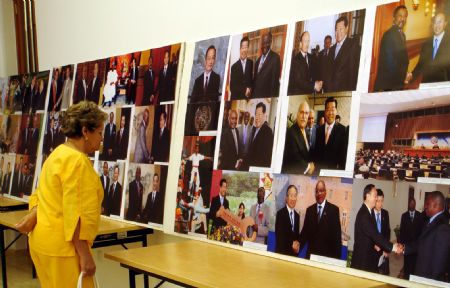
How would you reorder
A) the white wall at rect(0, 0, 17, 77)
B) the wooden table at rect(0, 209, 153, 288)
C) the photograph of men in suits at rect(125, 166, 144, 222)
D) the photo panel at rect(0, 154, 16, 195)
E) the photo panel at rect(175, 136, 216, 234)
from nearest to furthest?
the photo panel at rect(175, 136, 216, 234) → the wooden table at rect(0, 209, 153, 288) → the photograph of men in suits at rect(125, 166, 144, 222) → the photo panel at rect(0, 154, 16, 195) → the white wall at rect(0, 0, 17, 77)

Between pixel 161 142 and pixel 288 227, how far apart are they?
44.2 inches

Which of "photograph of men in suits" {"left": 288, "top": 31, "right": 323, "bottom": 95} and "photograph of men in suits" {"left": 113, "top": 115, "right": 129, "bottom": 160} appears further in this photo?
"photograph of men in suits" {"left": 113, "top": 115, "right": 129, "bottom": 160}

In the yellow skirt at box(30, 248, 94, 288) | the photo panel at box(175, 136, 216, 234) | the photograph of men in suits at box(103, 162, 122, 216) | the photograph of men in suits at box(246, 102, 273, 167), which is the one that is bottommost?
the yellow skirt at box(30, 248, 94, 288)

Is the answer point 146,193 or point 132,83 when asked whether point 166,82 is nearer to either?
point 132,83

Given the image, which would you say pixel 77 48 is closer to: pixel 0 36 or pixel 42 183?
pixel 0 36

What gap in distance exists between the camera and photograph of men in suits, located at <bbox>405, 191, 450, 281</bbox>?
169cm

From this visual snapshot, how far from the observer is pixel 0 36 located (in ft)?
17.0

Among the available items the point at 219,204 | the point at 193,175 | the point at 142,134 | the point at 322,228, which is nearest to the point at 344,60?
the point at 322,228

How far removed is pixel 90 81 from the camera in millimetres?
3625

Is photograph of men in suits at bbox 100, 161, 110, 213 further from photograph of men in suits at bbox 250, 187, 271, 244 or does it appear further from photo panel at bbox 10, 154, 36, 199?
photograph of men in suits at bbox 250, 187, 271, 244

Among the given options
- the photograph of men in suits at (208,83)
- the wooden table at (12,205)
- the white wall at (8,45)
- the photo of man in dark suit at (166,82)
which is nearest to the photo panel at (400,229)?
the photograph of men in suits at (208,83)

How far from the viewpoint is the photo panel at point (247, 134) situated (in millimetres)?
2311

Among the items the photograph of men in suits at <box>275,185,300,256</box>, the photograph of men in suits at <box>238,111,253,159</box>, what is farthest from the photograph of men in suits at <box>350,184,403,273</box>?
the photograph of men in suits at <box>238,111,253,159</box>

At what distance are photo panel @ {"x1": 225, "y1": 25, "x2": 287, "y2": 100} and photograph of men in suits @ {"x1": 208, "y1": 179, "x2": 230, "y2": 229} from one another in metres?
0.48
